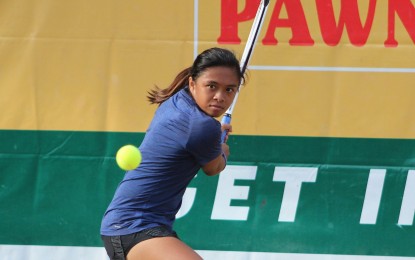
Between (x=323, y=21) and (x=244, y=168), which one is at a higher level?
(x=323, y=21)

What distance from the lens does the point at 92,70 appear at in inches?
180

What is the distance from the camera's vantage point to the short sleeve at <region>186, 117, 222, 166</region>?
3.04 meters

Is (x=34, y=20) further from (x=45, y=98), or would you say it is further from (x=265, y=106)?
(x=265, y=106)

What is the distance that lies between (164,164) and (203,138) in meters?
0.18

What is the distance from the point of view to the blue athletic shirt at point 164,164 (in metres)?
3.05

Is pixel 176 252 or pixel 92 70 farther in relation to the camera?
pixel 92 70

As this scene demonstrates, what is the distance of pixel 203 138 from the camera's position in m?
3.05

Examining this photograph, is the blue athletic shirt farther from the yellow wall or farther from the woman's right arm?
the yellow wall

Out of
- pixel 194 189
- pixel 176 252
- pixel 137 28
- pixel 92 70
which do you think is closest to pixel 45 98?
pixel 92 70

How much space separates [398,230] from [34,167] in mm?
2107

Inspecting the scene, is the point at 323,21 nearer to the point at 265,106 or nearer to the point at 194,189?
the point at 265,106

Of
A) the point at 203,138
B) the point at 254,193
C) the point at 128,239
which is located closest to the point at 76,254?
the point at 254,193

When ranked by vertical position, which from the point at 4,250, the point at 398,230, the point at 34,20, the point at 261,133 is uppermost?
the point at 34,20

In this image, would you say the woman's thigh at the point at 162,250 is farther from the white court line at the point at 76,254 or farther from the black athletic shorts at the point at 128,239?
the white court line at the point at 76,254
